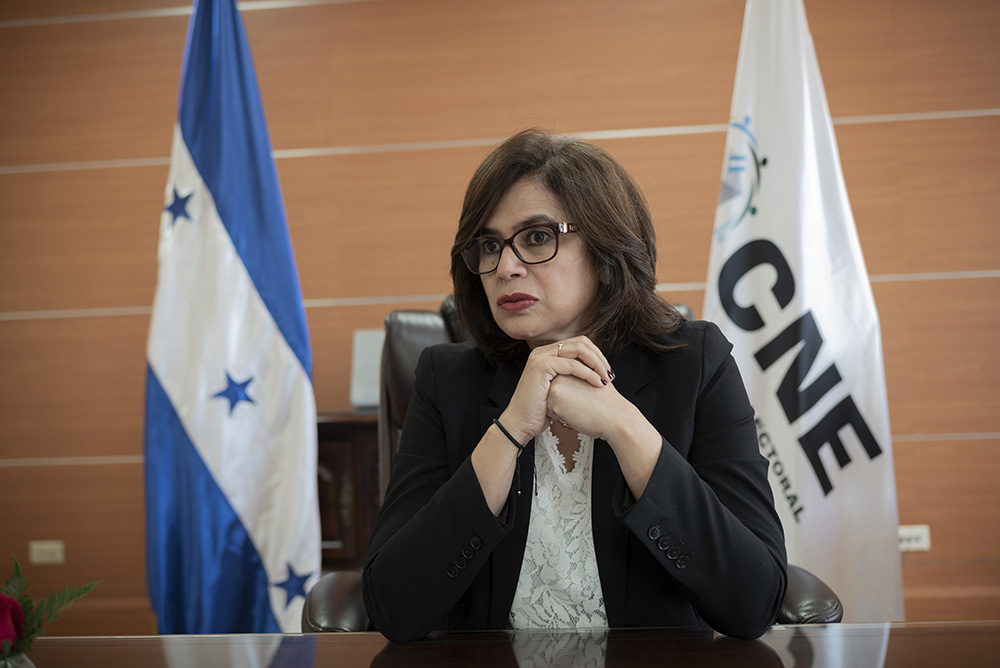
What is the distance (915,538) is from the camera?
3484 millimetres

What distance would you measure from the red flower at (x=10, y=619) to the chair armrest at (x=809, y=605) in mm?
1053

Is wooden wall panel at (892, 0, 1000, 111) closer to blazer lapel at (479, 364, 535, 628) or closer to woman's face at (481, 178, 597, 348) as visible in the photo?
woman's face at (481, 178, 597, 348)

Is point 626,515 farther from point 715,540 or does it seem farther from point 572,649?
point 572,649

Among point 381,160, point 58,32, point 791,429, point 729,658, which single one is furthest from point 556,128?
point 729,658

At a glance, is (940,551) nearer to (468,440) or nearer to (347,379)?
(347,379)

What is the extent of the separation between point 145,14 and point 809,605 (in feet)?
12.7

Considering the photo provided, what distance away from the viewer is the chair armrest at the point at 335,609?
4.29ft

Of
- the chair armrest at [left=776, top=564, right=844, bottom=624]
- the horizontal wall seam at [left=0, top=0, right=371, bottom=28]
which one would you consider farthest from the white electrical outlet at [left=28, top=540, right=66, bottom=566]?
the chair armrest at [left=776, top=564, right=844, bottom=624]

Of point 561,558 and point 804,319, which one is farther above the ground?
point 804,319

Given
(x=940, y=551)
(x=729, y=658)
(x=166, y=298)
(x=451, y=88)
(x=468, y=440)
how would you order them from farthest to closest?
1. (x=451, y=88)
2. (x=940, y=551)
3. (x=166, y=298)
4. (x=468, y=440)
5. (x=729, y=658)

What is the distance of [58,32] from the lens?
3.85 meters

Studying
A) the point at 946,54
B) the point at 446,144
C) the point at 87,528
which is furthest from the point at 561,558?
the point at 87,528

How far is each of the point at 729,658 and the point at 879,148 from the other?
3.27 metres

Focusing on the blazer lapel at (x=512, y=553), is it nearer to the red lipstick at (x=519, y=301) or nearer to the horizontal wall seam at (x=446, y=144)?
the red lipstick at (x=519, y=301)
